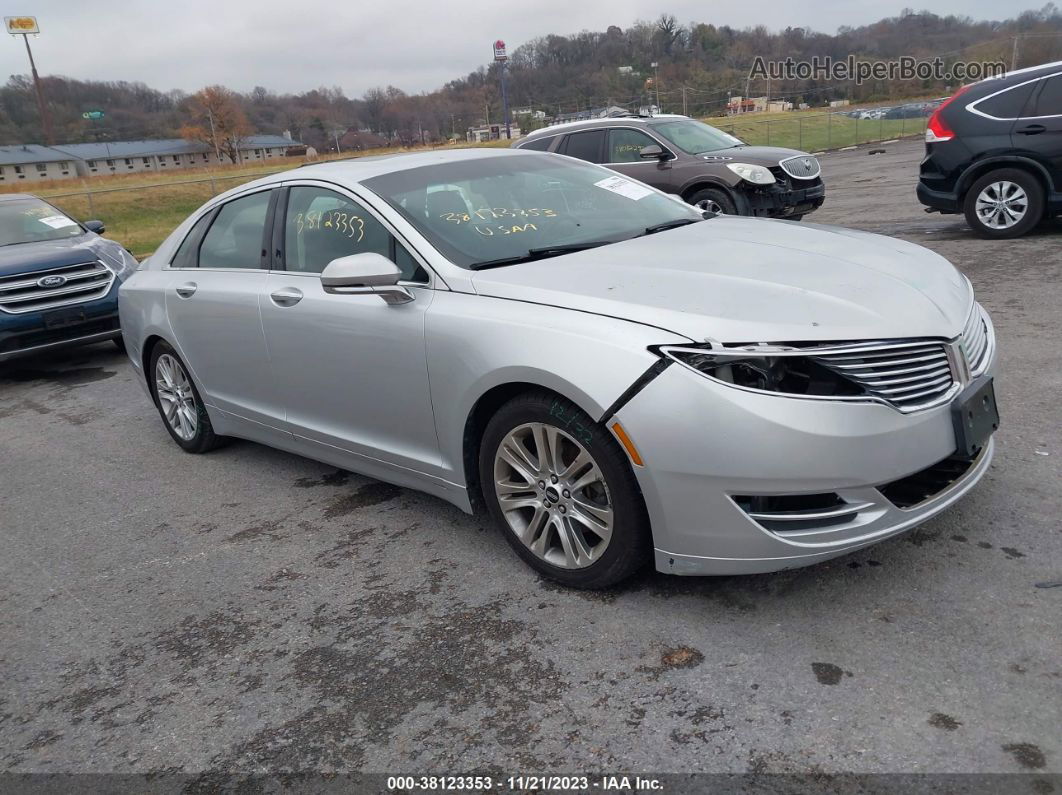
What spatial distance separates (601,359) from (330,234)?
1846mm

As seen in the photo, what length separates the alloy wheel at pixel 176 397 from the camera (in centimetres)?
536

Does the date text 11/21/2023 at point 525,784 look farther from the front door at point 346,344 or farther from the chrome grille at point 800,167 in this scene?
the chrome grille at point 800,167

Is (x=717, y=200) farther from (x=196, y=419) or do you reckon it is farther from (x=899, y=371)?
(x=899, y=371)

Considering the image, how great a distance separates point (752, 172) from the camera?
35.9 feet

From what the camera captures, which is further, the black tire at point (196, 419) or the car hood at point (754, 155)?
the car hood at point (754, 155)

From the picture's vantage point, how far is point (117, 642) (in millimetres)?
3340

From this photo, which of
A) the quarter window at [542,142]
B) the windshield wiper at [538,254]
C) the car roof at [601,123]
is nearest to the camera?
the windshield wiper at [538,254]

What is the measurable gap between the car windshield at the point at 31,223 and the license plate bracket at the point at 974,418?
8964 millimetres

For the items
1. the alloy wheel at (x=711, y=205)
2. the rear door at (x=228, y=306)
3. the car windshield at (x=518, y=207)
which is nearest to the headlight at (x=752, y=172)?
the alloy wheel at (x=711, y=205)

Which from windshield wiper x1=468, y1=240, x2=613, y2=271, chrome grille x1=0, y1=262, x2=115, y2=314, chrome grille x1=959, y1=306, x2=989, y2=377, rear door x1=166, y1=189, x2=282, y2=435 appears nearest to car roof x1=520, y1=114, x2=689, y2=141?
chrome grille x1=0, y1=262, x2=115, y2=314

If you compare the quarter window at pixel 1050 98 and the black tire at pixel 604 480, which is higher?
the quarter window at pixel 1050 98

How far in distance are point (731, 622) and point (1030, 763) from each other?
0.98 meters

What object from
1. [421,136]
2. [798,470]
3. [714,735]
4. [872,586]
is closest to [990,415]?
[872,586]

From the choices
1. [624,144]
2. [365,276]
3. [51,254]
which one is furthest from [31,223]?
[365,276]
